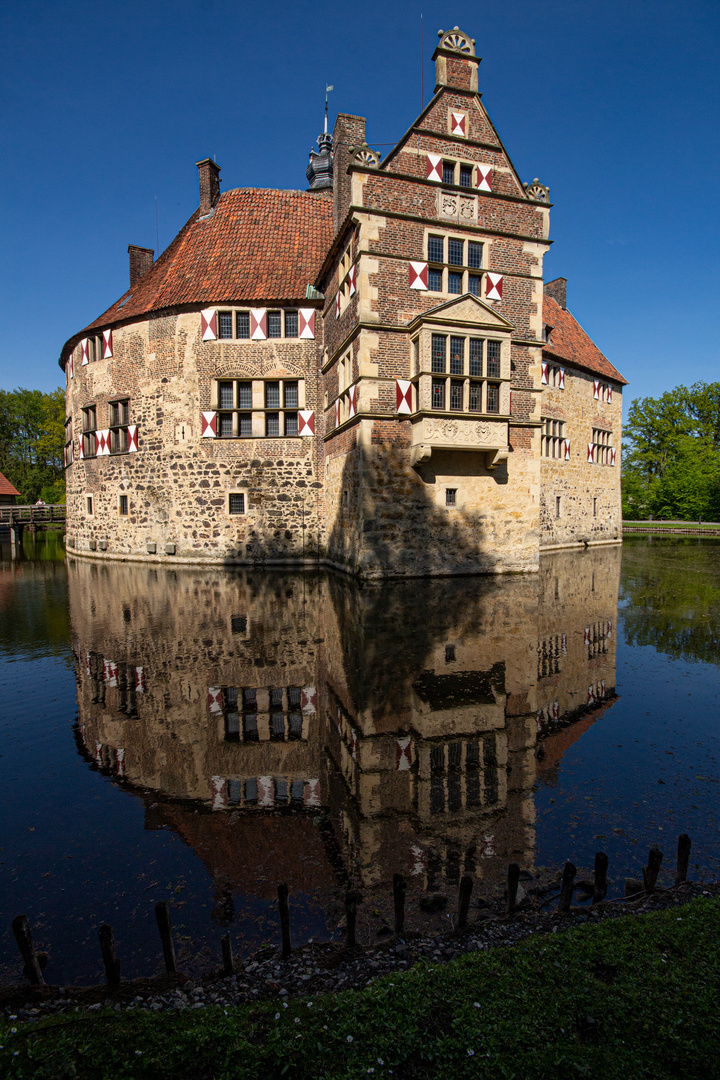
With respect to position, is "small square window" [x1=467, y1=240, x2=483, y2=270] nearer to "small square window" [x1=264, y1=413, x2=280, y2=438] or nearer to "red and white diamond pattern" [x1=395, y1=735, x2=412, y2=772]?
"small square window" [x1=264, y1=413, x2=280, y2=438]

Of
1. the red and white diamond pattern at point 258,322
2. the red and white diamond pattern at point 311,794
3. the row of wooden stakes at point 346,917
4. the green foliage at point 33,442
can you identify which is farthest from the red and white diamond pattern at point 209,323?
the green foliage at point 33,442

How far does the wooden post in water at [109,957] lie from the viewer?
2.42 m

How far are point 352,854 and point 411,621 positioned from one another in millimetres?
6515

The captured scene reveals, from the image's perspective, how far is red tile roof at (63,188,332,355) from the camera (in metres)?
18.6

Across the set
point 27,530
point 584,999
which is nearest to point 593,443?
point 584,999

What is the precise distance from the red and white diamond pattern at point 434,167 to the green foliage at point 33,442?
52.1m

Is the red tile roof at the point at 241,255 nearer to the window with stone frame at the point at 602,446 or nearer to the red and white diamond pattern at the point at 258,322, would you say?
the red and white diamond pattern at the point at 258,322

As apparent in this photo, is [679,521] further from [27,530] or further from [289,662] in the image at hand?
[27,530]

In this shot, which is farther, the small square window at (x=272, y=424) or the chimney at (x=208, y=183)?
the chimney at (x=208, y=183)

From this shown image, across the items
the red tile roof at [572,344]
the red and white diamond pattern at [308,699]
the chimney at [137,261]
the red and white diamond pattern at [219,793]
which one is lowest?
the red and white diamond pattern at [219,793]

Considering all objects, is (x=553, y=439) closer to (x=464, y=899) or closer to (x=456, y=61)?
(x=456, y=61)

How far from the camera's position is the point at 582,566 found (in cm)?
1908

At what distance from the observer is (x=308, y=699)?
6398mm

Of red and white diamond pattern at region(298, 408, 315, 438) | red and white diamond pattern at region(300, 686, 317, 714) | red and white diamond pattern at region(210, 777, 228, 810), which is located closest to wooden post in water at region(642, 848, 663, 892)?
red and white diamond pattern at region(210, 777, 228, 810)
